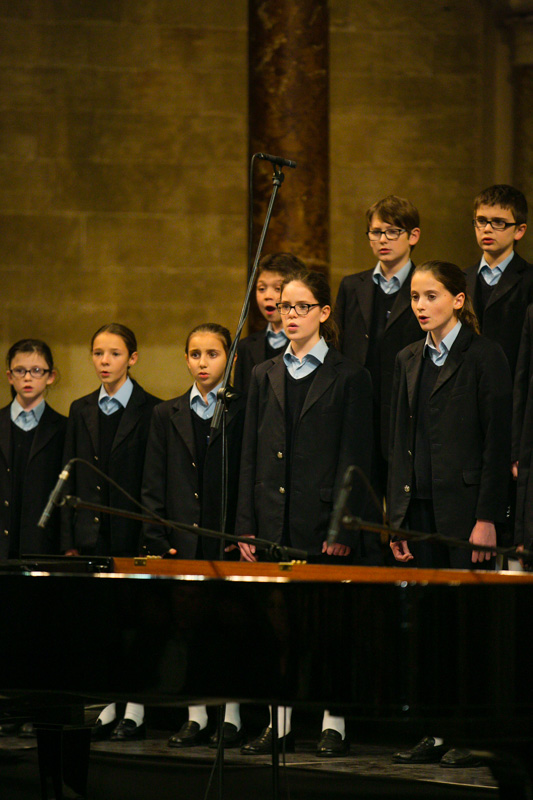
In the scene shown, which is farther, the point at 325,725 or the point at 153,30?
the point at 153,30

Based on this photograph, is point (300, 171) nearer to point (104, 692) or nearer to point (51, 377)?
point (51, 377)

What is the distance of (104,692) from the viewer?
122 inches

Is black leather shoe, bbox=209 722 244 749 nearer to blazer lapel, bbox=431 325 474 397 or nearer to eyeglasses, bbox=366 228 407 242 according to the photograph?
blazer lapel, bbox=431 325 474 397

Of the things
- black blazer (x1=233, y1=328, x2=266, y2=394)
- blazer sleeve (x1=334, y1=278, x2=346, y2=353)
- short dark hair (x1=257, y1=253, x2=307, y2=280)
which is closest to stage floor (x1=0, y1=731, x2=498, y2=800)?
black blazer (x1=233, y1=328, x2=266, y2=394)

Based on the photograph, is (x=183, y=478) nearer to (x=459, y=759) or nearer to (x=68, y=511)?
(x=68, y=511)

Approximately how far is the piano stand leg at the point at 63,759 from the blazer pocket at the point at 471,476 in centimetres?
154

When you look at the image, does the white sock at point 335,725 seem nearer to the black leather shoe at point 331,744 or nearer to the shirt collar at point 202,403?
the black leather shoe at point 331,744

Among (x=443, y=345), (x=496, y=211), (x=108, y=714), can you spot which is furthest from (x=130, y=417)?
(x=496, y=211)

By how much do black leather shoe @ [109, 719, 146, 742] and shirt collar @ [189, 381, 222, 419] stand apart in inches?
55.3

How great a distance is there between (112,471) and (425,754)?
181 cm

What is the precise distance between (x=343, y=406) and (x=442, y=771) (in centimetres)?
140

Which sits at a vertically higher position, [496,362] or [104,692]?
[496,362]

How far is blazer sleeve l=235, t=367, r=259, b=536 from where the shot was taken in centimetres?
455

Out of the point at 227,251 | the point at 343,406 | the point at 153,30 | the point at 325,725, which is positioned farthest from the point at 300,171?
the point at 325,725
